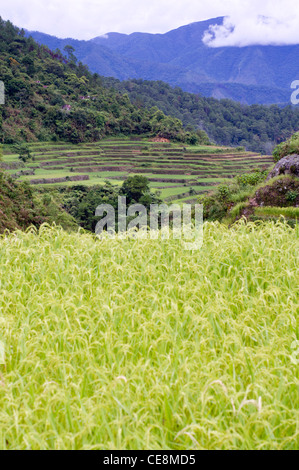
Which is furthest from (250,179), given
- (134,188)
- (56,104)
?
(56,104)

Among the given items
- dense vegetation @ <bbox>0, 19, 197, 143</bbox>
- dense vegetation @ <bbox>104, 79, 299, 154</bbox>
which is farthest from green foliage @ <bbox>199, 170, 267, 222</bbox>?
dense vegetation @ <bbox>104, 79, 299, 154</bbox>

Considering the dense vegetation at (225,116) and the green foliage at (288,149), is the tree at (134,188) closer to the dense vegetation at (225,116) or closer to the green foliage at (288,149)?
the green foliage at (288,149)

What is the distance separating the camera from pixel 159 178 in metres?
35.8

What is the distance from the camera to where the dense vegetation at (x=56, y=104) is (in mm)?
42125

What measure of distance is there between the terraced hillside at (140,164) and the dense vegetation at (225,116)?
27863mm

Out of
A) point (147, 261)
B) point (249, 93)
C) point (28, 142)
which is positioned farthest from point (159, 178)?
point (249, 93)

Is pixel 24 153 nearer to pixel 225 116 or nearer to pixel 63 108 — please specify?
pixel 63 108

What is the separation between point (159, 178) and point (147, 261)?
3251cm

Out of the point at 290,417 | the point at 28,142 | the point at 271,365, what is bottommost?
the point at 290,417

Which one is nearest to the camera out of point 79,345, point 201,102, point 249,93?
point 79,345

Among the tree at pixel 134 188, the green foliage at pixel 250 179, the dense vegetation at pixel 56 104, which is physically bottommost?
the green foliage at pixel 250 179

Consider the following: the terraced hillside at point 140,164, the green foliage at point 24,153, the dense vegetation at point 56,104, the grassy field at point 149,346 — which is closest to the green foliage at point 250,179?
the grassy field at point 149,346

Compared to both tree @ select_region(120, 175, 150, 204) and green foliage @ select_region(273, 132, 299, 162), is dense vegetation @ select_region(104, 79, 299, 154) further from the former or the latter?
green foliage @ select_region(273, 132, 299, 162)
